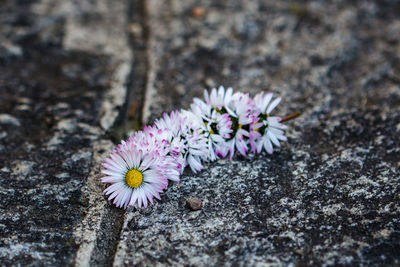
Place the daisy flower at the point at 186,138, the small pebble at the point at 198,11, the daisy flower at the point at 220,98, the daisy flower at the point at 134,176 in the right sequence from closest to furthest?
the daisy flower at the point at 134,176, the daisy flower at the point at 186,138, the daisy flower at the point at 220,98, the small pebble at the point at 198,11

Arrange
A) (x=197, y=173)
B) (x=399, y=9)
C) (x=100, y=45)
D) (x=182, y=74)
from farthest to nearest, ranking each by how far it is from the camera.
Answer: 1. (x=399, y=9)
2. (x=100, y=45)
3. (x=182, y=74)
4. (x=197, y=173)

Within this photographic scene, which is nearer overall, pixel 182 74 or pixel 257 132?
pixel 257 132

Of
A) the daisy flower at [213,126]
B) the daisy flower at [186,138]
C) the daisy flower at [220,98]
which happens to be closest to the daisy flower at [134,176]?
the daisy flower at [186,138]

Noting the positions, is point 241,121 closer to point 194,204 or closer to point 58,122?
point 194,204

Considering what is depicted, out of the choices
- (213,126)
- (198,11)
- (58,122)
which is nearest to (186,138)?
(213,126)

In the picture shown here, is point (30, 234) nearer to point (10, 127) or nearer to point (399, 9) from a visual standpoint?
point (10, 127)

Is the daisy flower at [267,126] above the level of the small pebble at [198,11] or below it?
below

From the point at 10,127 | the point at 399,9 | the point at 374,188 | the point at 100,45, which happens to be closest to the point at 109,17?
the point at 100,45

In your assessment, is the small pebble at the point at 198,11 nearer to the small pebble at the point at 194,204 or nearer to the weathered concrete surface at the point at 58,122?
the weathered concrete surface at the point at 58,122
